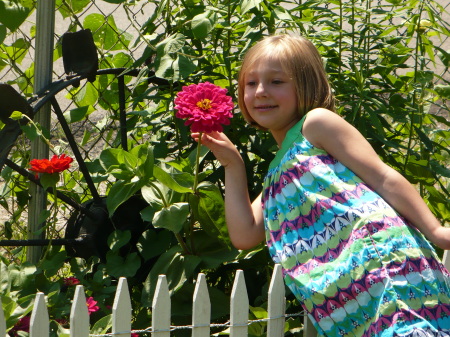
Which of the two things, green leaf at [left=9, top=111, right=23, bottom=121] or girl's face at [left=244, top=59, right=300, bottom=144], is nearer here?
girl's face at [left=244, top=59, right=300, bottom=144]

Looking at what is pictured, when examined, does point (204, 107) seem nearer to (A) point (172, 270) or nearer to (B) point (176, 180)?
(B) point (176, 180)

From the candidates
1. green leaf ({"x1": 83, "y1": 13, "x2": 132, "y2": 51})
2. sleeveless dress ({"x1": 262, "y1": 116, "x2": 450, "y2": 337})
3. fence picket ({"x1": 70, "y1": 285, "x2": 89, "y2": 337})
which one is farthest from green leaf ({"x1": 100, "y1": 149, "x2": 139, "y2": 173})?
green leaf ({"x1": 83, "y1": 13, "x2": 132, "y2": 51})

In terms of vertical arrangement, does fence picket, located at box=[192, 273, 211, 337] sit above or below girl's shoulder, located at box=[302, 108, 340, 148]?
below

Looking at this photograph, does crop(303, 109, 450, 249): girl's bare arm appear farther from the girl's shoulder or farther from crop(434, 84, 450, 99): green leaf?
crop(434, 84, 450, 99): green leaf

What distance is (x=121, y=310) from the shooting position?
1666 millimetres

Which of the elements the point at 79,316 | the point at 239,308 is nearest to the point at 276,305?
the point at 239,308

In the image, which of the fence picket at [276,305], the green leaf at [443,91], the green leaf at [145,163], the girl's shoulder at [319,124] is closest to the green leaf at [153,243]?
the green leaf at [145,163]

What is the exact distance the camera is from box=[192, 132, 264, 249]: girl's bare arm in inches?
76.4

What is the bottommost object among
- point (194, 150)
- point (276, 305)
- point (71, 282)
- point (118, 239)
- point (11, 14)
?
point (276, 305)

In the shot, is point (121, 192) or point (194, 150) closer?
point (121, 192)

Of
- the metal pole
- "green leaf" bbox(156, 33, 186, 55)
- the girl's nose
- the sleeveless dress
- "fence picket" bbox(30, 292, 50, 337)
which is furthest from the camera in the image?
the metal pole

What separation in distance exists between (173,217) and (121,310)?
1.45 ft

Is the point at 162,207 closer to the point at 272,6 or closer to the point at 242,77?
the point at 242,77

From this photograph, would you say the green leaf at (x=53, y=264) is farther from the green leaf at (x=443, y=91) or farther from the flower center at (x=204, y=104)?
the green leaf at (x=443, y=91)
